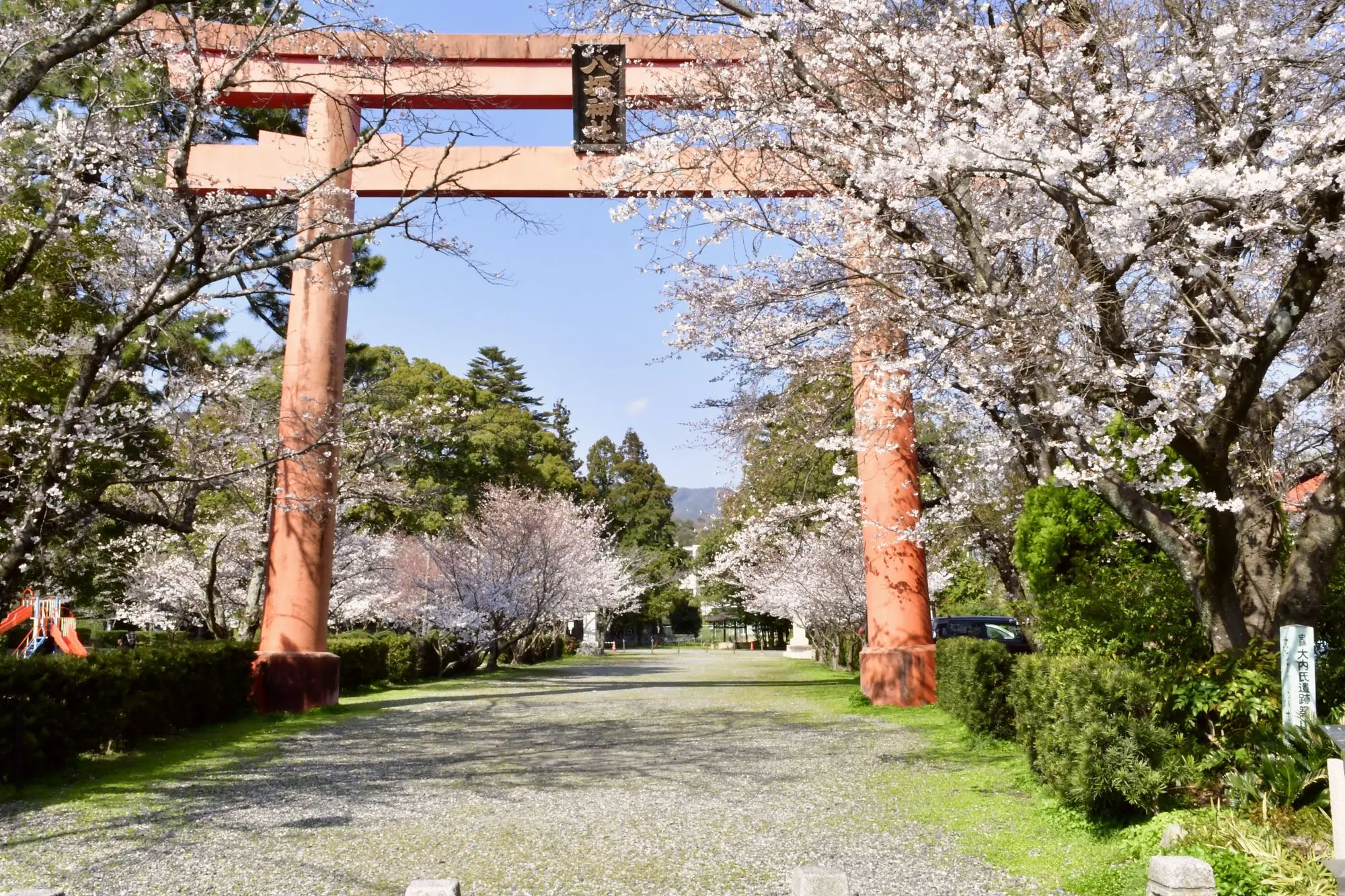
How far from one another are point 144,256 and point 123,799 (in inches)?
222

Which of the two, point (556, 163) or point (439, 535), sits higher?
point (556, 163)

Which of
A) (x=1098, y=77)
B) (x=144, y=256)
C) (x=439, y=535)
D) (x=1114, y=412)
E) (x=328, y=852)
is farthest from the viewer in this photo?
(x=439, y=535)

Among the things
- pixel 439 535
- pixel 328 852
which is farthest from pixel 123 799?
pixel 439 535

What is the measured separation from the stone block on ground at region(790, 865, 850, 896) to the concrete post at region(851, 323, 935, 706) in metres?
9.40

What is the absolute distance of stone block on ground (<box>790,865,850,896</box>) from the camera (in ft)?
10.2

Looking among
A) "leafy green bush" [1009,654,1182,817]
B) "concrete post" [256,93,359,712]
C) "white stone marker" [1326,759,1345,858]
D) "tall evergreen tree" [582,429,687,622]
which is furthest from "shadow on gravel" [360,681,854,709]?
"tall evergreen tree" [582,429,687,622]

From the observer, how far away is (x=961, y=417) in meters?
11.7

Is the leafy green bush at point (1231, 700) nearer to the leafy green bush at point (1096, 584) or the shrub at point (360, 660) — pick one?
the leafy green bush at point (1096, 584)

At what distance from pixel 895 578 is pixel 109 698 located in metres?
9.23

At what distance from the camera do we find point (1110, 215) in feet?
18.7

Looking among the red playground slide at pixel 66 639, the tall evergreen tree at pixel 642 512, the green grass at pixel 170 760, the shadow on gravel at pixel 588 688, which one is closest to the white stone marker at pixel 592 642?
the tall evergreen tree at pixel 642 512

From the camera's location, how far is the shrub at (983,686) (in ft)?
28.9

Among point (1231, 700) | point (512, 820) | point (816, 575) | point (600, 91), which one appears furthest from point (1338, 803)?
point (816, 575)

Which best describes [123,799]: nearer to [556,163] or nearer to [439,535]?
[556,163]
